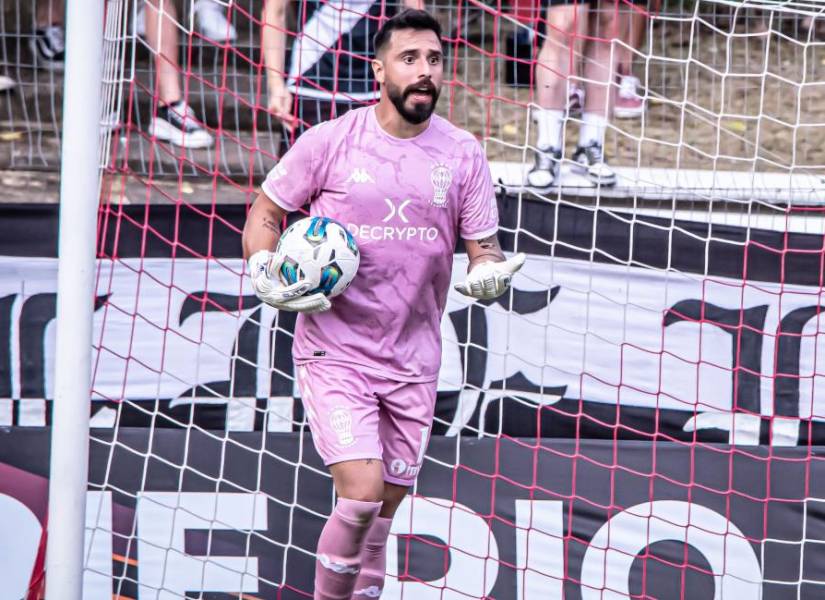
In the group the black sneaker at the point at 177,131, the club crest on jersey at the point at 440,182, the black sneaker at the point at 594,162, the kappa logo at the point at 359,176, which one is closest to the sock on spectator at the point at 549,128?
the black sneaker at the point at 594,162

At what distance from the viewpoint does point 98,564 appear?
433 cm

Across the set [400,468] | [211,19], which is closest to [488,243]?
[400,468]

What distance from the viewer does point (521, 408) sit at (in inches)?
179

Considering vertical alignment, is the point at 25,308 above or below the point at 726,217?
below

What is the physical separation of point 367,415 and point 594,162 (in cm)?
219

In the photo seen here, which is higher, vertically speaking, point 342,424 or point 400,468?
→ point 342,424

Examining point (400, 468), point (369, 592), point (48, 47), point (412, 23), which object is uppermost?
point (412, 23)

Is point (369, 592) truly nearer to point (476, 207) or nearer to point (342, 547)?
point (342, 547)

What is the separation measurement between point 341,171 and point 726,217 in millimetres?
2165

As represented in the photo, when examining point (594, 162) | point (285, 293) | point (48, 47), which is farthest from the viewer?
point (48, 47)

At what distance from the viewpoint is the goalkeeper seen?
332cm

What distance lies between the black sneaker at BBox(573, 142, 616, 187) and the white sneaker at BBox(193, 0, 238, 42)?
1697 mm

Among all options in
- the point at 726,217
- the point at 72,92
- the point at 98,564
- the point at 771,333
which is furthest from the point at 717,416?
the point at 72,92

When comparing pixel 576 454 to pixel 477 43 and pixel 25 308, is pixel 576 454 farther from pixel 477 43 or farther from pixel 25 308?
pixel 477 43
